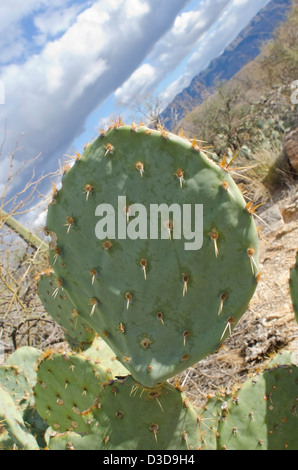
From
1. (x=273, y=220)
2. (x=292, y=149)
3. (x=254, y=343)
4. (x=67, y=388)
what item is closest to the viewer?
(x=67, y=388)

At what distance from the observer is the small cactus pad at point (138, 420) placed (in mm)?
1267

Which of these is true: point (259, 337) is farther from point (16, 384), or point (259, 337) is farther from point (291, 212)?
point (291, 212)

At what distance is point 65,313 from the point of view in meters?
2.60

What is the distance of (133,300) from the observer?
1.21 m

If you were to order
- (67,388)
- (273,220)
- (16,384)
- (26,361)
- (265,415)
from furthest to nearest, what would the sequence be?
(273,220) → (26,361) → (16,384) → (67,388) → (265,415)

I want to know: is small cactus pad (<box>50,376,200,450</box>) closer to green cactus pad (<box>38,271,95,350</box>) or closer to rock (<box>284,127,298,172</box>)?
green cactus pad (<box>38,271,95,350</box>)

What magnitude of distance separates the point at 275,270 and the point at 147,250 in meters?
2.98

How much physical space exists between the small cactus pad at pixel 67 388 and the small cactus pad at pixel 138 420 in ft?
1.66

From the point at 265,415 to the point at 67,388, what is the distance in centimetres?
96

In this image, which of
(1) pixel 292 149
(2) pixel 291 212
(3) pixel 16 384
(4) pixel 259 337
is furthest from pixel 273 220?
(3) pixel 16 384

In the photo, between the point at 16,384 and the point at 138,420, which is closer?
the point at 138,420

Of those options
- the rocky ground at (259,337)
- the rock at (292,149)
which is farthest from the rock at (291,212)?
the rock at (292,149)

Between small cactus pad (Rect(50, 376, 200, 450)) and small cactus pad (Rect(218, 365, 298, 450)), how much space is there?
0.60 ft

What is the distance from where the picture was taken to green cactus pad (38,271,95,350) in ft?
7.84
